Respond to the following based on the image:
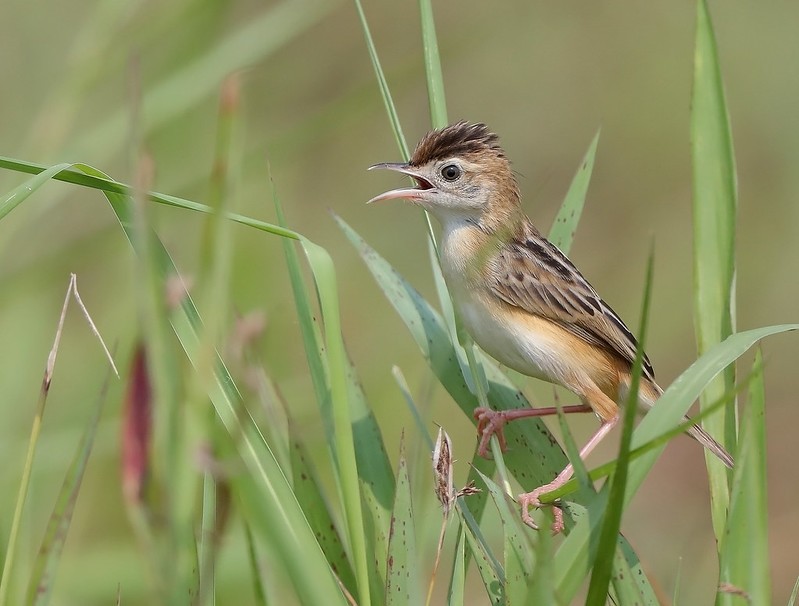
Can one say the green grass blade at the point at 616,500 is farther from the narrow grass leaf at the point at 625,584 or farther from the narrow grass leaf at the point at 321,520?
the narrow grass leaf at the point at 321,520

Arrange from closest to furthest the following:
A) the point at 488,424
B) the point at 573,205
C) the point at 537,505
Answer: the point at 537,505, the point at 488,424, the point at 573,205

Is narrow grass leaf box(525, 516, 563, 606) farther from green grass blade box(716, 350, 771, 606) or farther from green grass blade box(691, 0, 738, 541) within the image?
green grass blade box(691, 0, 738, 541)

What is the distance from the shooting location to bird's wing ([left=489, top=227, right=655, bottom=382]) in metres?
3.83

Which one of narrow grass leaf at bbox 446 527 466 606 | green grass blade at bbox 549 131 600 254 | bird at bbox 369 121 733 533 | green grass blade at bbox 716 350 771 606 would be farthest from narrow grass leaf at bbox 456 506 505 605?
bird at bbox 369 121 733 533

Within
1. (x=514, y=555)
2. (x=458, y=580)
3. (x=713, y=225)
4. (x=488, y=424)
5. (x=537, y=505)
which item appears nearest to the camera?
(x=514, y=555)

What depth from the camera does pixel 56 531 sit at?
1.97 m

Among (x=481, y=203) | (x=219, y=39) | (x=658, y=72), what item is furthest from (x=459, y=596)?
(x=658, y=72)

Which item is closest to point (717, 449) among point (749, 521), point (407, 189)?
point (749, 521)

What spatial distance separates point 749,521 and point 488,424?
2.97ft

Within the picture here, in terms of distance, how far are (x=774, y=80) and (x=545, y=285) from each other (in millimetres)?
4788

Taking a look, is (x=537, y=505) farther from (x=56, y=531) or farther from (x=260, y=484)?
(x=56, y=531)

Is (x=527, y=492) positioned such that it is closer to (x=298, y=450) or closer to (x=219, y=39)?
(x=298, y=450)

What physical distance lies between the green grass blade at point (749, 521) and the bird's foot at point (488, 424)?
79cm

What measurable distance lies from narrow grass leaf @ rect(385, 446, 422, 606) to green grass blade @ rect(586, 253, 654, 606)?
0.41 m
